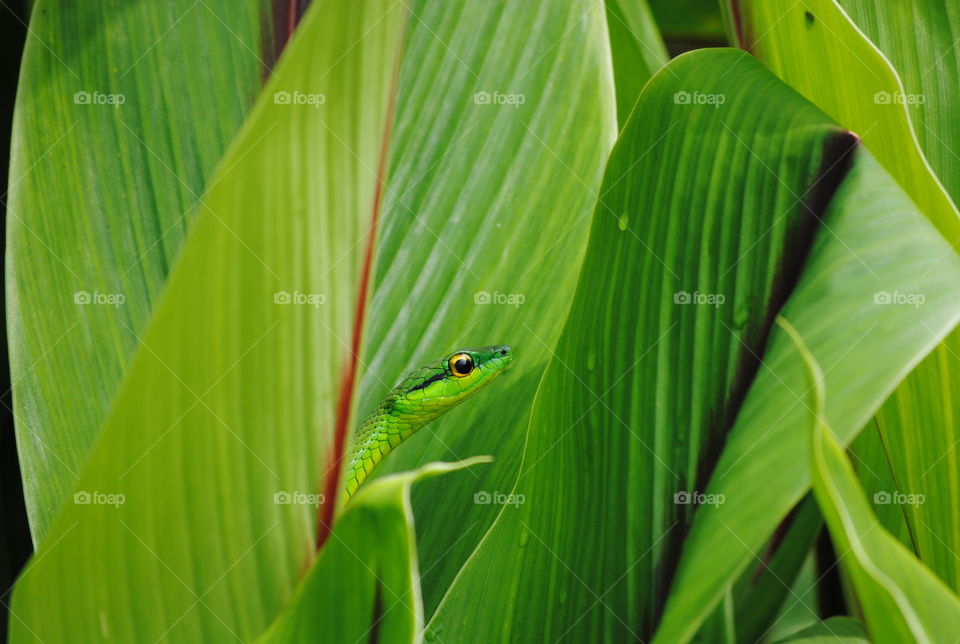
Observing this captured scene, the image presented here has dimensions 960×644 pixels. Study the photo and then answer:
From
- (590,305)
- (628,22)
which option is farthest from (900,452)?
(628,22)

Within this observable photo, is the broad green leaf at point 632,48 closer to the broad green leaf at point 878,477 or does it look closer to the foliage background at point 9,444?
the broad green leaf at point 878,477

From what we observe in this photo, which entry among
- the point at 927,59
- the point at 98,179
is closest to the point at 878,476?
the point at 927,59

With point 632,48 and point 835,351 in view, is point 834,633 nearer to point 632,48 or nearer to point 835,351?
point 835,351

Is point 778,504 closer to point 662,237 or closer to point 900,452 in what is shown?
point 662,237

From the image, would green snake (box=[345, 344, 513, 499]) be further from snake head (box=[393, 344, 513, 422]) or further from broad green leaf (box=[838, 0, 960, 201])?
broad green leaf (box=[838, 0, 960, 201])

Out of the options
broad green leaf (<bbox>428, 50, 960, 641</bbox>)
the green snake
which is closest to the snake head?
the green snake

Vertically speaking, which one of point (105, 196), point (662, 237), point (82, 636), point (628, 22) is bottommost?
point (82, 636)
